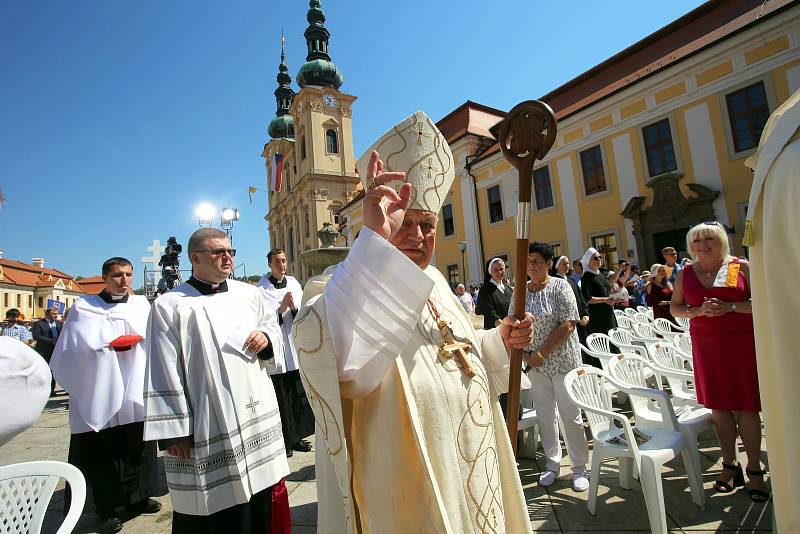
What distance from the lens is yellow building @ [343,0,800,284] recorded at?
38.8 feet

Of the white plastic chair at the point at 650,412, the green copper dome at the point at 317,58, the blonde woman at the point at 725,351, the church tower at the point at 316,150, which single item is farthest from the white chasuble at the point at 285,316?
the green copper dome at the point at 317,58

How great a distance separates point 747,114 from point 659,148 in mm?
2384

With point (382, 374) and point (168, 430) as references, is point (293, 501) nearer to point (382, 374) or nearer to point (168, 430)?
point (168, 430)

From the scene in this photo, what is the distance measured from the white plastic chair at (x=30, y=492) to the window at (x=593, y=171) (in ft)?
55.2

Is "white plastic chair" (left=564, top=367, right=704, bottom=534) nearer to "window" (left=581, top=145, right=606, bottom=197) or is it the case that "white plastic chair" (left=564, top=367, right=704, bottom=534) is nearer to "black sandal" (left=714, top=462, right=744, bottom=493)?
"black sandal" (left=714, top=462, right=744, bottom=493)

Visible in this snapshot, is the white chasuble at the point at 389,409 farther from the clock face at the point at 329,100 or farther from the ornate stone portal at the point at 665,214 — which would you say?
the clock face at the point at 329,100

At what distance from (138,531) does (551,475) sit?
3191 millimetres

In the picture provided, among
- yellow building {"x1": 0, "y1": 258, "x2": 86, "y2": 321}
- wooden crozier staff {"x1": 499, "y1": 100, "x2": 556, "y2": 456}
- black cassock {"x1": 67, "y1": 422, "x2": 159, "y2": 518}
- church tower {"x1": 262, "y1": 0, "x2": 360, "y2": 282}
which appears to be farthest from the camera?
yellow building {"x1": 0, "y1": 258, "x2": 86, "y2": 321}

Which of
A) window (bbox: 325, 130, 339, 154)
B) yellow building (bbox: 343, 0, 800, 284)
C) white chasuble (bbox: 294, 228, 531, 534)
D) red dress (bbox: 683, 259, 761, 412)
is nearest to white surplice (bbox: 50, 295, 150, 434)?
white chasuble (bbox: 294, 228, 531, 534)

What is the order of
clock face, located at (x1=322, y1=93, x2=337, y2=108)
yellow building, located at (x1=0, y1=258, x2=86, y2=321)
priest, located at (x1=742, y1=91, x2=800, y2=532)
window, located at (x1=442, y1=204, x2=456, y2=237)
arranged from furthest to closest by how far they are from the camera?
yellow building, located at (x1=0, y1=258, x2=86, y2=321) → clock face, located at (x1=322, y1=93, x2=337, y2=108) → window, located at (x1=442, y1=204, x2=456, y2=237) → priest, located at (x1=742, y1=91, x2=800, y2=532)

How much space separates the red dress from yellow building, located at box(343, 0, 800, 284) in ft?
32.9

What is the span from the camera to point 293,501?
331 cm

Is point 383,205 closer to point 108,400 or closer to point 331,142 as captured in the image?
point 108,400

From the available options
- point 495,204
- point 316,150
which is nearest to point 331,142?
point 316,150
